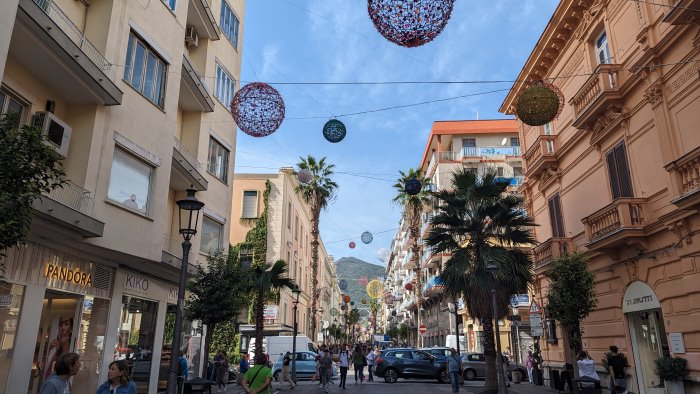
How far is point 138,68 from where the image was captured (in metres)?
14.5

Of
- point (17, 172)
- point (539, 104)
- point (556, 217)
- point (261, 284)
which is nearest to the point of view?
point (17, 172)

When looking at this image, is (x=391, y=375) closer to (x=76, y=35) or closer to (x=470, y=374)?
(x=470, y=374)

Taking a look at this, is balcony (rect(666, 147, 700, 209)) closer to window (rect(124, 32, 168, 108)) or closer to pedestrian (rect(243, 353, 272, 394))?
pedestrian (rect(243, 353, 272, 394))

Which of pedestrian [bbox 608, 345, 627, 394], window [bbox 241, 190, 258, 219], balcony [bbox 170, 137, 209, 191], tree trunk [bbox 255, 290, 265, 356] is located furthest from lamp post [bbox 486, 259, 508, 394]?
window [bbox 241, 190, 258, 219]

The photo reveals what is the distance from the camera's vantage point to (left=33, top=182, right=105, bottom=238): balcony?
32.6ft

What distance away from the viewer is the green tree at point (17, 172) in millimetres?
5973

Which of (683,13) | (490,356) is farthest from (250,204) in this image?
(683,13)

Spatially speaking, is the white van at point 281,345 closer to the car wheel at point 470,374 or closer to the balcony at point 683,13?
the car wheel at point 470,374

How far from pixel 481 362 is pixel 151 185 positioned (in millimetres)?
20289

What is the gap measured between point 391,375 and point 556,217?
37.2ft

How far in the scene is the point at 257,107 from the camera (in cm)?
1247

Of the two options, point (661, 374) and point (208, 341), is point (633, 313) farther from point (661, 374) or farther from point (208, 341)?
point (208, 341)

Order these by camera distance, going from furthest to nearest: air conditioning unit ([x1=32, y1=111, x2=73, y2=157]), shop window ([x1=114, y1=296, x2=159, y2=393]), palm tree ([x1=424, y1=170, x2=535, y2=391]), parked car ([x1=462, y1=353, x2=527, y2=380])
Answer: parked car ([x1=462, y1=353, x2=527, y2=380]), palm tree ([x1=424, y1=170, x2=535, y2=391]), shop window ([x1=114, y1=296, x2=159, y2=393]), air conditioning unit ([x1=32, y1=111, x2=73, y2=157])

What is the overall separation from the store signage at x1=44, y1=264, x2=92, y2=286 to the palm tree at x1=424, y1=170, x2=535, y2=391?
1172 cm
